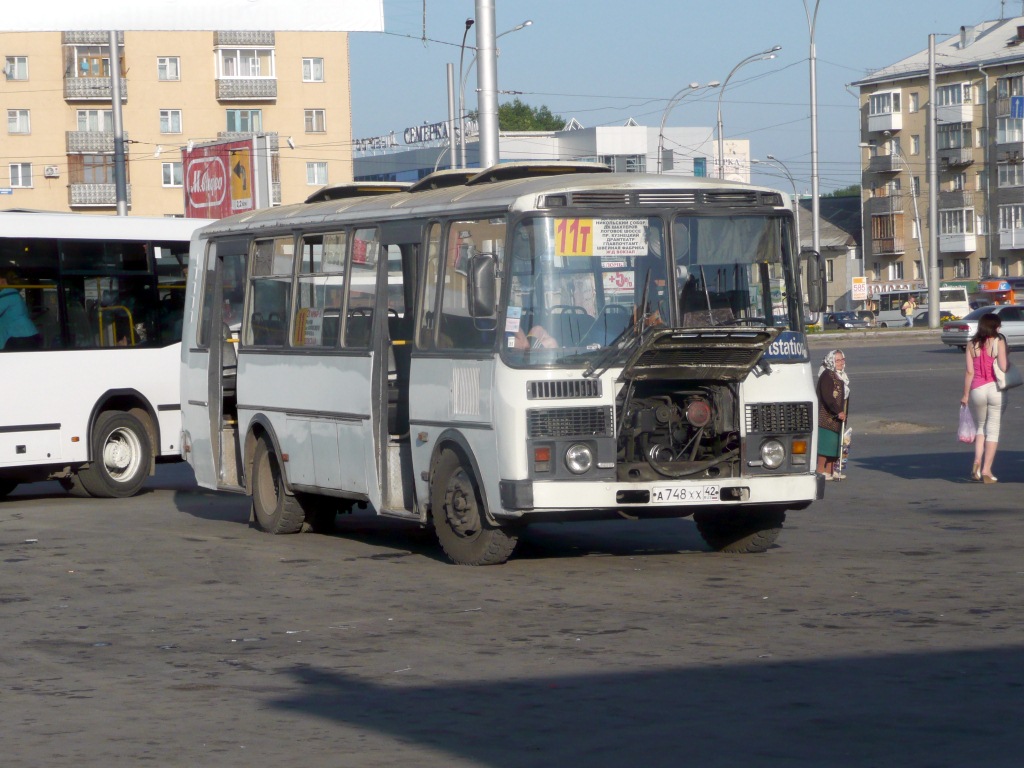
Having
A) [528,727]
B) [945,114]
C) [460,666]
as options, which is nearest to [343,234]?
[460,666]

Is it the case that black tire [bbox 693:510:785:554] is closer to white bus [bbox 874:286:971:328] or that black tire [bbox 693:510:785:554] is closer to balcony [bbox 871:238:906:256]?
white bus [bbox 874:286:971:328]

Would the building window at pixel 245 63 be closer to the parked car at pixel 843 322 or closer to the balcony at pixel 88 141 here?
the balcony at pixel 88 141

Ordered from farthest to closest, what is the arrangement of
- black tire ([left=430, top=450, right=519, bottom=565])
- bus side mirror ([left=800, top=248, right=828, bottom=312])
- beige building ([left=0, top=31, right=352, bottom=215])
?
beige building ([left=0, top=31, right=352, bottom=215])
bus side mirror ([left=800, top=248, right=828, bottom=312])
black tire ([left=430, top=450, right=519, bottom=565])

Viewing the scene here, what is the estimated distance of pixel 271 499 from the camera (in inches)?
567

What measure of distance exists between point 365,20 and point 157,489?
6.19 meters

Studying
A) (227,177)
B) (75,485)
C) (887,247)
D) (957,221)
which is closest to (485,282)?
(75,485)

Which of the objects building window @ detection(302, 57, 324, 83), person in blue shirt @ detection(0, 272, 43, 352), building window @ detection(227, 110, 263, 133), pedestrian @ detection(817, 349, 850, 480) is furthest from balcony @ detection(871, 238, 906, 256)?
person in blue shirt @ detection(0, 272, 43, 352)

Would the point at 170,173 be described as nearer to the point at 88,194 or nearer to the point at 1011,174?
the point at 88,194

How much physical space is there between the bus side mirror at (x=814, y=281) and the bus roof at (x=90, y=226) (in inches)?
310

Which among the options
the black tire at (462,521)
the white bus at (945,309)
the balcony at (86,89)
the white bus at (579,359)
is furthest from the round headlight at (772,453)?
the balcony at (86,89)

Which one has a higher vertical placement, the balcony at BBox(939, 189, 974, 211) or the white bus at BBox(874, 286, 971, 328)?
the balcony at BBox(939, 189, 974, 211)

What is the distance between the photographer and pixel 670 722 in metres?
6.69

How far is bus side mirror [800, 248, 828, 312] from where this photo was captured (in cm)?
1147

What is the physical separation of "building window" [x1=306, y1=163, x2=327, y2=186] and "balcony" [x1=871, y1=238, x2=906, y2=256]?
44405 mm
